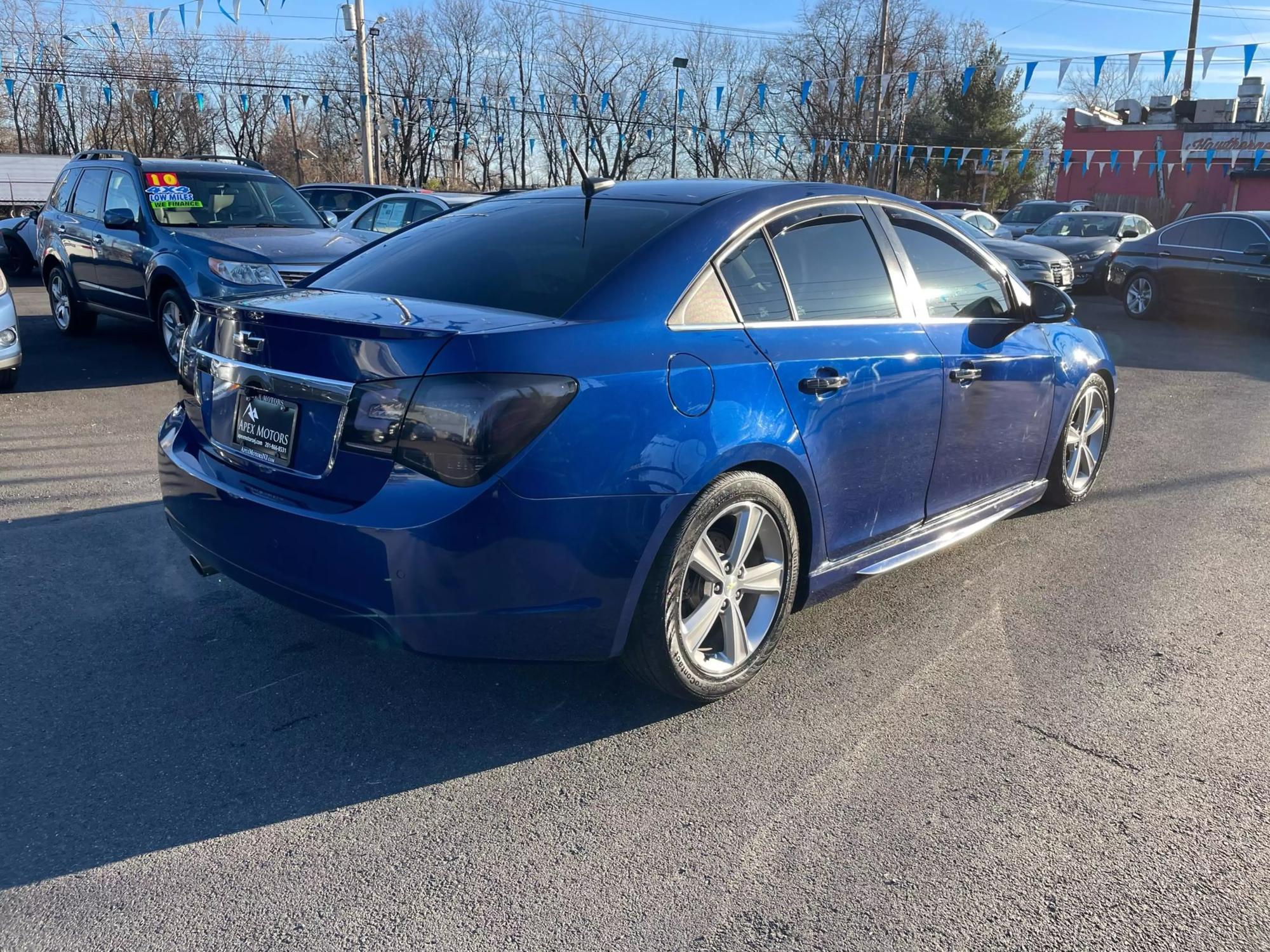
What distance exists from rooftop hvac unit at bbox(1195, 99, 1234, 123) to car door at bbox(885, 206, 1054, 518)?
133ft

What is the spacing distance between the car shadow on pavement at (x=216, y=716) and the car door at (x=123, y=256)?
5.48 metres

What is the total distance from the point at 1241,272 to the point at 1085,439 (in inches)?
394

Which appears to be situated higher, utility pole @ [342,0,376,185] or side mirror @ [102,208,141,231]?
utility pole @ [342,0,376,185]

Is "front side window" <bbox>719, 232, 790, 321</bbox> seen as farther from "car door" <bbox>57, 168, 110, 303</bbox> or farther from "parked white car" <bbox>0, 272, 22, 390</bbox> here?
"car door" <bbox>57, 168, 110, 303</bbox>

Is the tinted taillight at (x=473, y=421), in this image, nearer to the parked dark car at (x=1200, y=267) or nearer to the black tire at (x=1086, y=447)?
the black tire at (x=1086, y=447)

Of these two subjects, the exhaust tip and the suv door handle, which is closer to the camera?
the exhaust tip

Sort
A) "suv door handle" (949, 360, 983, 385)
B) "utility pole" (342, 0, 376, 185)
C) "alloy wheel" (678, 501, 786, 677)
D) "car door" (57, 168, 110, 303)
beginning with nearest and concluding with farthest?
"alloy wheel" (678, 501, 786, 677), "suv door handle" (949, 360, 983, 385), "car door" (57, 168, 110, 303), "utility pole" (342, 0, 376, 185)

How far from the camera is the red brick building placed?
36.1 m

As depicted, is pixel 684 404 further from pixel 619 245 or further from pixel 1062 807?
pixel 1062 807

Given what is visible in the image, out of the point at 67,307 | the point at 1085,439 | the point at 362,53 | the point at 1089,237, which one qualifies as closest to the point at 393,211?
the point at 67,307

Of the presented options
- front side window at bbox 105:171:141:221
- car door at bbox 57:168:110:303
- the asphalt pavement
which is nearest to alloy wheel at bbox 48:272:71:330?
car door at bbox 57:168:110:303

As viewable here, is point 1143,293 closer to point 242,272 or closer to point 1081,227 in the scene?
point 1081,227

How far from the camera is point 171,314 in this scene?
342 inches

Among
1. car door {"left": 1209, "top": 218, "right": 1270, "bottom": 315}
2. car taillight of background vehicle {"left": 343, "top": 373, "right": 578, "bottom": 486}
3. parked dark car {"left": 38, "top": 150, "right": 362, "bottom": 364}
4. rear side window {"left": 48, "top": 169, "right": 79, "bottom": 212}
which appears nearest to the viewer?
car taillight of background vehicle {"left": 343, "top": 373, "right": 578, "bottom": 486}
